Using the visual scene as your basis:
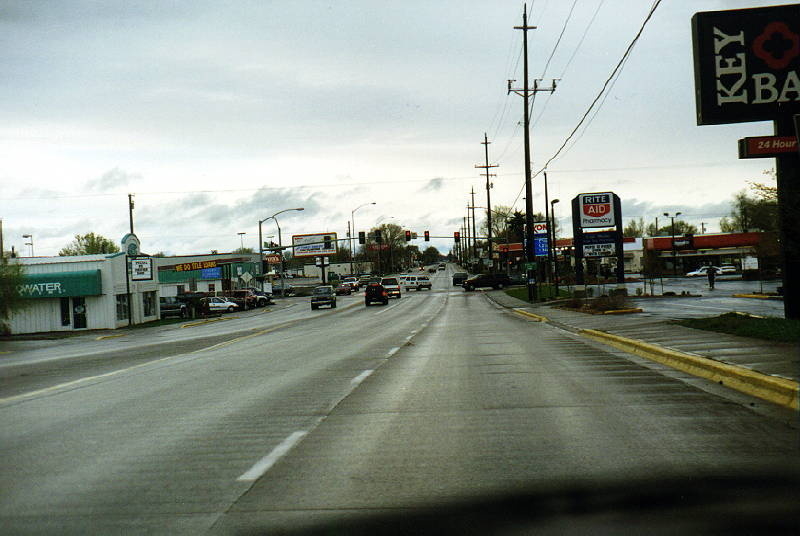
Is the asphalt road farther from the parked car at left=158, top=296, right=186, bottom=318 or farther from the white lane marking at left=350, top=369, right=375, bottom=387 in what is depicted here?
the parked car at left=158, top=296, right=186, bottom=318

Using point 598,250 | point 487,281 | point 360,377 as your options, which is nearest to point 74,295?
point 598,250

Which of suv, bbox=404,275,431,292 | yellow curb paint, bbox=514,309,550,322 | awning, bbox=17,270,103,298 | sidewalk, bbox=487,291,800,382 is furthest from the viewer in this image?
suv, bbox=404,275,431,292

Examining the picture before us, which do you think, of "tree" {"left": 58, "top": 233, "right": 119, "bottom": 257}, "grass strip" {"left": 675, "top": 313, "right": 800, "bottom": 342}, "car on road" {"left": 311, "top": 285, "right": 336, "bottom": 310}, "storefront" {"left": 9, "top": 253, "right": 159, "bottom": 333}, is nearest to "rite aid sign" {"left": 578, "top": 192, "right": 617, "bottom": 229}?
"grass strip" {"left": 675, "top": 313, "right": 800, "bottom": 342}

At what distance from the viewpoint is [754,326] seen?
49.4 feet

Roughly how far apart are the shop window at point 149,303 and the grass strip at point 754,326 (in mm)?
45070

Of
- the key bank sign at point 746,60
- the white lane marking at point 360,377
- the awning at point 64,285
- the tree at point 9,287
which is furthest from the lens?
the awning at point 64,285

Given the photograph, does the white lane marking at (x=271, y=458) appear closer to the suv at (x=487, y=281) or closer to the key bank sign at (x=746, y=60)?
the key bank sign at (x=746, y=60)

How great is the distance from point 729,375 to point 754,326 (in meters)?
5.60

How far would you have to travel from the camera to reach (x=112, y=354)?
21.4 meters

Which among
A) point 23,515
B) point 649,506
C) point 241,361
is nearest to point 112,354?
point 241,361

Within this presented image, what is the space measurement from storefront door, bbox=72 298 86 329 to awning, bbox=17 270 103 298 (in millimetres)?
1042

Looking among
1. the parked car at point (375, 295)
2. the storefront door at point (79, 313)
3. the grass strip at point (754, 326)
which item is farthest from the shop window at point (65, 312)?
the grass strip at point (754, 326)

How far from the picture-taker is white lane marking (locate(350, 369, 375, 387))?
38.8 ft

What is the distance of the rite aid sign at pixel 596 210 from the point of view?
34281 mm
